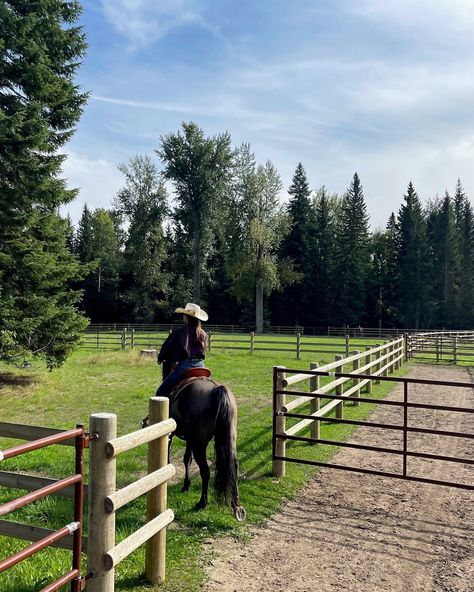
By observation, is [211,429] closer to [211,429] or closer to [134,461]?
[211,429]

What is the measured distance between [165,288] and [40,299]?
129 feet

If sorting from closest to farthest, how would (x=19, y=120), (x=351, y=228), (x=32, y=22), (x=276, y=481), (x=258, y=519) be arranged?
(x=258, y=519)
(x=276, y=481)
(x=19, y=120)
(x=32, y=22)
(x=351, y=228)

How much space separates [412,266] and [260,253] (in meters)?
19.2

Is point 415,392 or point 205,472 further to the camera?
point 415,392

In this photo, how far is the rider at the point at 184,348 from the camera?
5.82 meters

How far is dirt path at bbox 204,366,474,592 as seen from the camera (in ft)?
12.9

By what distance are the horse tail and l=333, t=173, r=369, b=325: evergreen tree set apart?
51180 millimetres

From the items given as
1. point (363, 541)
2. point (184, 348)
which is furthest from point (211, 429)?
point (363, 541)

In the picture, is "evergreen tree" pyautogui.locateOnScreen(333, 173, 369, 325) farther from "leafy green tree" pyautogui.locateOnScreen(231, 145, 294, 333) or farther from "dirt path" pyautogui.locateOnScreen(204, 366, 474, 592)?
"dirt path" pyautogui.locateOnScreen(204, 366, 474, 592)

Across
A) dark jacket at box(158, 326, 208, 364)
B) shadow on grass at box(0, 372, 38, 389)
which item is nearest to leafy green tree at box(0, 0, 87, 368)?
shadow on grass at box(0, 372, 38, 389)

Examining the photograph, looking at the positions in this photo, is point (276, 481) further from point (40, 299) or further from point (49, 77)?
point (49, 77)

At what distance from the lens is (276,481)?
20.3 ft

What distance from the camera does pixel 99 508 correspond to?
304 cm

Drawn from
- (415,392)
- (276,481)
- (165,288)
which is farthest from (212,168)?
(276,481)
